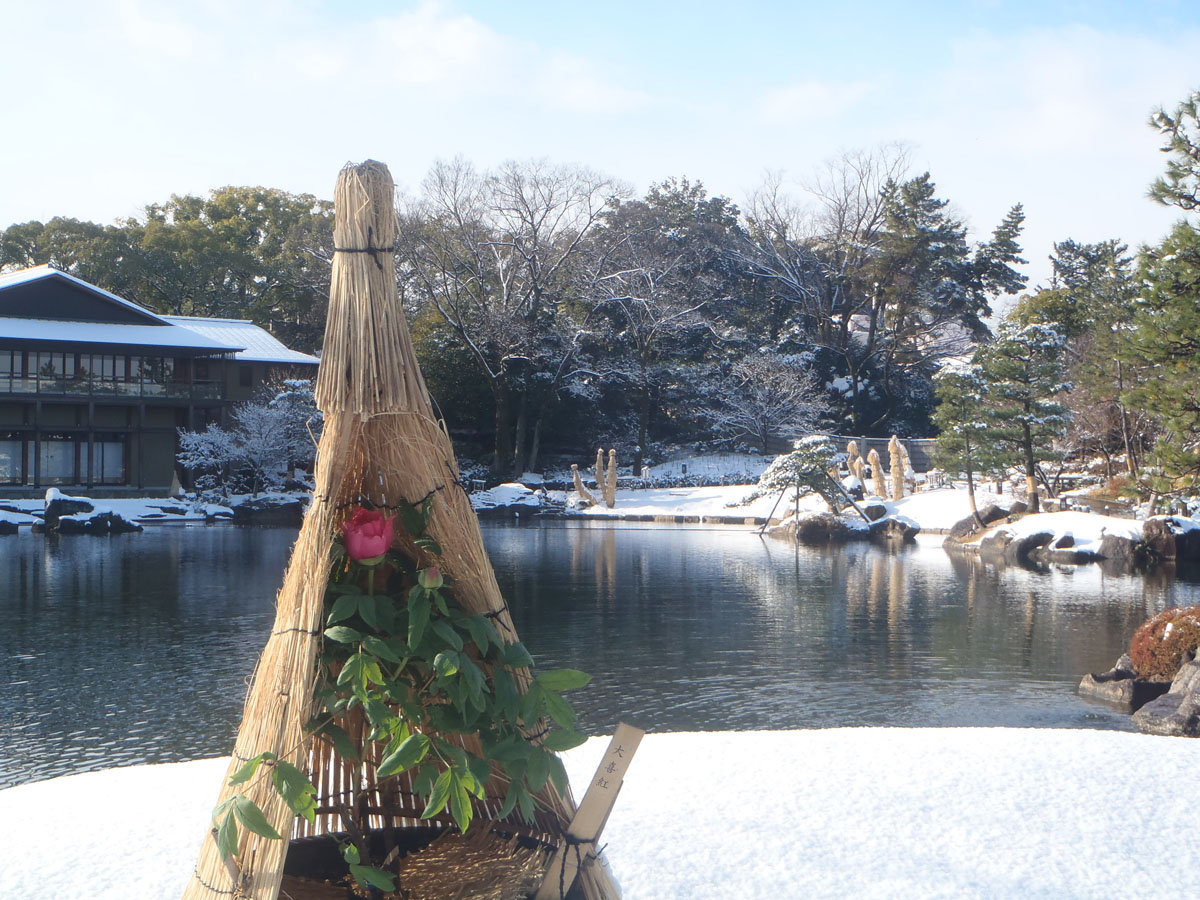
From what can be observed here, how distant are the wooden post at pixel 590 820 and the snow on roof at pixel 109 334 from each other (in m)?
28.9

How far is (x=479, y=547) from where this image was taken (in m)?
2.86

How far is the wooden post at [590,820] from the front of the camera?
2.80 m

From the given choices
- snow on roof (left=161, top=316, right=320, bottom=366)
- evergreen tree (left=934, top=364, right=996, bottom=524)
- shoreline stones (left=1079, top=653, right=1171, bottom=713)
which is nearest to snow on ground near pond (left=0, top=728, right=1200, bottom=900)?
shoreline stones (left=1079, top=653, right=1171, bottom=713)

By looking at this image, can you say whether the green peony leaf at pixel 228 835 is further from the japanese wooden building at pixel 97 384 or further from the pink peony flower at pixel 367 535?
the japanese wooden building at pixel 97 384

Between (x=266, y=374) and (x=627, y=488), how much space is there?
37.7 ft

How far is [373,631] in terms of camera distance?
9.18ft

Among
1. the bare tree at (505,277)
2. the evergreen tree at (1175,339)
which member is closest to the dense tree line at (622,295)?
the bare tree at (505,277)

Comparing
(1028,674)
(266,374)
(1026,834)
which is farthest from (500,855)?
(266,374)

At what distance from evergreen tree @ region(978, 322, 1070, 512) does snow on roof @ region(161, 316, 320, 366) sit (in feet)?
61.5

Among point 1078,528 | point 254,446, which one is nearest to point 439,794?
point 1078,528

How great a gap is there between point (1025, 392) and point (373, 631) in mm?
21426

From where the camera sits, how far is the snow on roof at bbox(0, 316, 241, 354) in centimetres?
2800

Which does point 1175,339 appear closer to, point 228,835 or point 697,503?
point 228,835

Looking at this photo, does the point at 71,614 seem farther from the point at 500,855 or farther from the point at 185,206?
the point at 185,206
